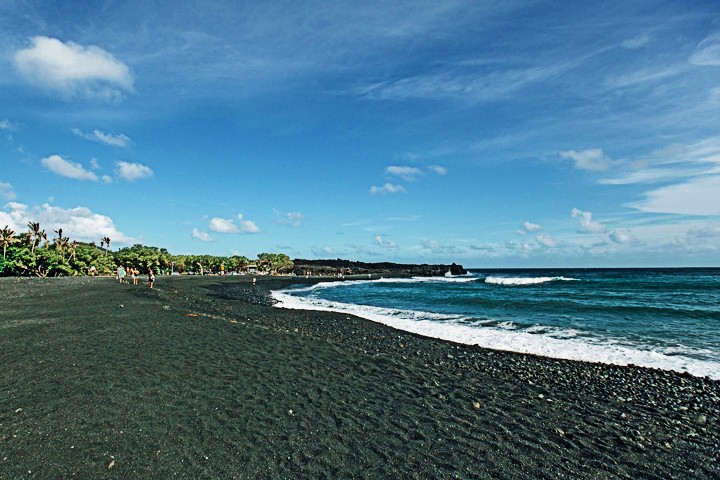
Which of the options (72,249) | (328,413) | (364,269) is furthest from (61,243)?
(364,269)

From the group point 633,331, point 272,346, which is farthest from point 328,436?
point 633,331

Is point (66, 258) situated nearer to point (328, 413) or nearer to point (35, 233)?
point (35, 233)

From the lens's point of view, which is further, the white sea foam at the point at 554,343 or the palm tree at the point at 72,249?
the palm tree at the point at 72,249

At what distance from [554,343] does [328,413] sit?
11.9m

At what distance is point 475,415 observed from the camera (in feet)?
24.8

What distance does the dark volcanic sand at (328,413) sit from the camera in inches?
222

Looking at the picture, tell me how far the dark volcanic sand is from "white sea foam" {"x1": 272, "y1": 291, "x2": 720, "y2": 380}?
1.60 m

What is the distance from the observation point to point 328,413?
291 inches

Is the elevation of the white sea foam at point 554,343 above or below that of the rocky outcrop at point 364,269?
below

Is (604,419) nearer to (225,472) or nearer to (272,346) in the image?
(225,472)

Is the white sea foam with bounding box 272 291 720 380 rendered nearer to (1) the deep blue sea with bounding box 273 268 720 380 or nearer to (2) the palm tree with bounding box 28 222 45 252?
(1) the deep blue sea with bounding box 273 268 720 380

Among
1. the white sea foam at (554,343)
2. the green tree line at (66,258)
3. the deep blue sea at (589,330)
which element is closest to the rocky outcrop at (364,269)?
the green tree line at (66,258)

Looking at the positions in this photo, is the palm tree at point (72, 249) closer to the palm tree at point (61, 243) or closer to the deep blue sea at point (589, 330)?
the palm tree at point (61, 243)

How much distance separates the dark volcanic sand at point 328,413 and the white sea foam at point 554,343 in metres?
1.60
